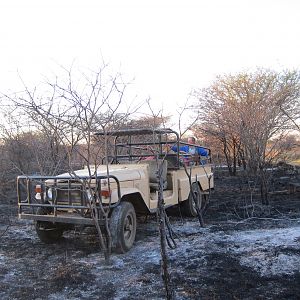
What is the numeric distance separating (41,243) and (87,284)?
7.13ft

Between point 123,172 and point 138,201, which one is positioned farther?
point 138,201

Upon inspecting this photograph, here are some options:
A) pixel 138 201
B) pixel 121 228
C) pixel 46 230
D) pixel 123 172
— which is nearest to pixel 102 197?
pixel 121 228

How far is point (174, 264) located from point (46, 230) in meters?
2.27

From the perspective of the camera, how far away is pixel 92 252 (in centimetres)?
548

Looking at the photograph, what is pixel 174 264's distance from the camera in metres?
4.70

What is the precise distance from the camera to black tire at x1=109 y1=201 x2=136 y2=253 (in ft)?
17.0

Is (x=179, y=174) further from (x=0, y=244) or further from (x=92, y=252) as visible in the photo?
(x=0, y=244)

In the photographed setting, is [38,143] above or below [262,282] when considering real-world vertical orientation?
above

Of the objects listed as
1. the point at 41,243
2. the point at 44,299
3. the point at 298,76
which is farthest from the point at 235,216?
the point at 298,76

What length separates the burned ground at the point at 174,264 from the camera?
3877 mm

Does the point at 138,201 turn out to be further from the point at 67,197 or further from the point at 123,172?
the point at 67,197

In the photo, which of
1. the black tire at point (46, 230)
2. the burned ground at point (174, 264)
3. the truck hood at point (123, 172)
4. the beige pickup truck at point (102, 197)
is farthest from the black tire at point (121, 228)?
the black tire at point (46, 230)

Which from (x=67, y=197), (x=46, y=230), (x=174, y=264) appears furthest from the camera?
(x=46, y=230)

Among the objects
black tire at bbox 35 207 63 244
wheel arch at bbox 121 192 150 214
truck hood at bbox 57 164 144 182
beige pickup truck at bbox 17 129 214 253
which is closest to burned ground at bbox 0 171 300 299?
black tire at bbox 35 207 63 244
